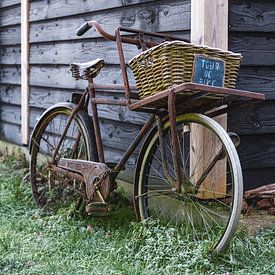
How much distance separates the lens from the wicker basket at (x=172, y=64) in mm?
3127

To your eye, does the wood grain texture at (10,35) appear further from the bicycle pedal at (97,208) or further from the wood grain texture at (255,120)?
the wood grain texture at (255,120)

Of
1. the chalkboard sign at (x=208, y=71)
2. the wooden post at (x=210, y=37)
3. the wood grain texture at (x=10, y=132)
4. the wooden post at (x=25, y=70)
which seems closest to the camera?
the chalkboard sign at (x=208, y=71)

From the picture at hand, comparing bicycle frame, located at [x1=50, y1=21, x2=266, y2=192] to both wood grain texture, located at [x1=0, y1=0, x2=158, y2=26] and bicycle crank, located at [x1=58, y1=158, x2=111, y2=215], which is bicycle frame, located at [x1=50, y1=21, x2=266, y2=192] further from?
wood grain texture, located at [x1=0, y1=0, x2=158, y2=26]

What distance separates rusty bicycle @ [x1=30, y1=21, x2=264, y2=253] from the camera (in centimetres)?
320

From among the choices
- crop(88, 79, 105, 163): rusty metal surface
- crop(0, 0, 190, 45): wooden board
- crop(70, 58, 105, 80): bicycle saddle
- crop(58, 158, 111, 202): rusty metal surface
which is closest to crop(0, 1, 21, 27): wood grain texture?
crop(0, 0, 190, 45): wooden board

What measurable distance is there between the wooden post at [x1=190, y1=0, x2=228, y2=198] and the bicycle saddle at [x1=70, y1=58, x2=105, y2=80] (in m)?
0.66

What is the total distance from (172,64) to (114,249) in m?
1.08

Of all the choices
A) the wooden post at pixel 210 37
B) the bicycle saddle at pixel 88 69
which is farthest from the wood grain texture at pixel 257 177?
the bicycle saddle at pixel 88 69

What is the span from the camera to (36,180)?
4.67 metres

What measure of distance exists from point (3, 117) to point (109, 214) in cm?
327

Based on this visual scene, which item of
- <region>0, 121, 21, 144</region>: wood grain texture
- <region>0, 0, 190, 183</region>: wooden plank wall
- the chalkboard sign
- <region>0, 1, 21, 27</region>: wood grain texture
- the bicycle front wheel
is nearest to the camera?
the chalkboard sign

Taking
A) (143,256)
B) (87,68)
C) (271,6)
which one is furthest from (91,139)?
(271,6)

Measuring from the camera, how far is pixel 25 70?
620 centimetres

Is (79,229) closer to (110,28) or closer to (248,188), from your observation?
(248,188)
